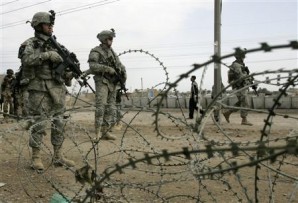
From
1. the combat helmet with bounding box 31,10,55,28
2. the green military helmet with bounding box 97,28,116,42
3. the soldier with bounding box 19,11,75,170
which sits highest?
the green military helmet with bounding box 97,28,116,42

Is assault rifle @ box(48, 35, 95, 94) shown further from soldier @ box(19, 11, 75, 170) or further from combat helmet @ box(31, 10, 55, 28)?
combat helmet @ box(31, 10, 55, 28)

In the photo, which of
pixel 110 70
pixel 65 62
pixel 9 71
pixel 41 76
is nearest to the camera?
pixel 41 76

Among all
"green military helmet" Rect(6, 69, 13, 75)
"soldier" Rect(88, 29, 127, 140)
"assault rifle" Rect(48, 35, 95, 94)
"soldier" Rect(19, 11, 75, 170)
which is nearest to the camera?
"soldier" Rect(19, 11, 75, 170)

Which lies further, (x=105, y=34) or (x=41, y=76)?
(x=105, y=34)

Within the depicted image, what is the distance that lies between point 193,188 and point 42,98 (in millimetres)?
1696

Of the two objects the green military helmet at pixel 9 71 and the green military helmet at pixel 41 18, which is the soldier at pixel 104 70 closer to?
the green military helmet at pixel 41 18

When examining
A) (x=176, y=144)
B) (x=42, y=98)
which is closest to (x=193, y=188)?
(x=42, y=98)

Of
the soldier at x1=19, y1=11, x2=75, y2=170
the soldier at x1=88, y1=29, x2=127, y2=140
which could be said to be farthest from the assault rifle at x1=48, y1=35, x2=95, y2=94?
the soldier at x1=88, y1=29, x2=127, y2=140

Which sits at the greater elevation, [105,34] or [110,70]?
[105,34]

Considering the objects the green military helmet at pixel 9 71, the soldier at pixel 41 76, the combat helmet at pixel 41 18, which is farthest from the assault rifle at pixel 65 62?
the green military helmet at pixel 9 71

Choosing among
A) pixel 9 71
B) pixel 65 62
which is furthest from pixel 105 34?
pixel 9 71

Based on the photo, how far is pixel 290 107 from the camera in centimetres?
1706

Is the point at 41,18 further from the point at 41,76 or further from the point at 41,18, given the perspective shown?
the point at 41,76

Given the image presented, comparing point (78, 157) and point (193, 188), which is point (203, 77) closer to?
point (193, 188)
